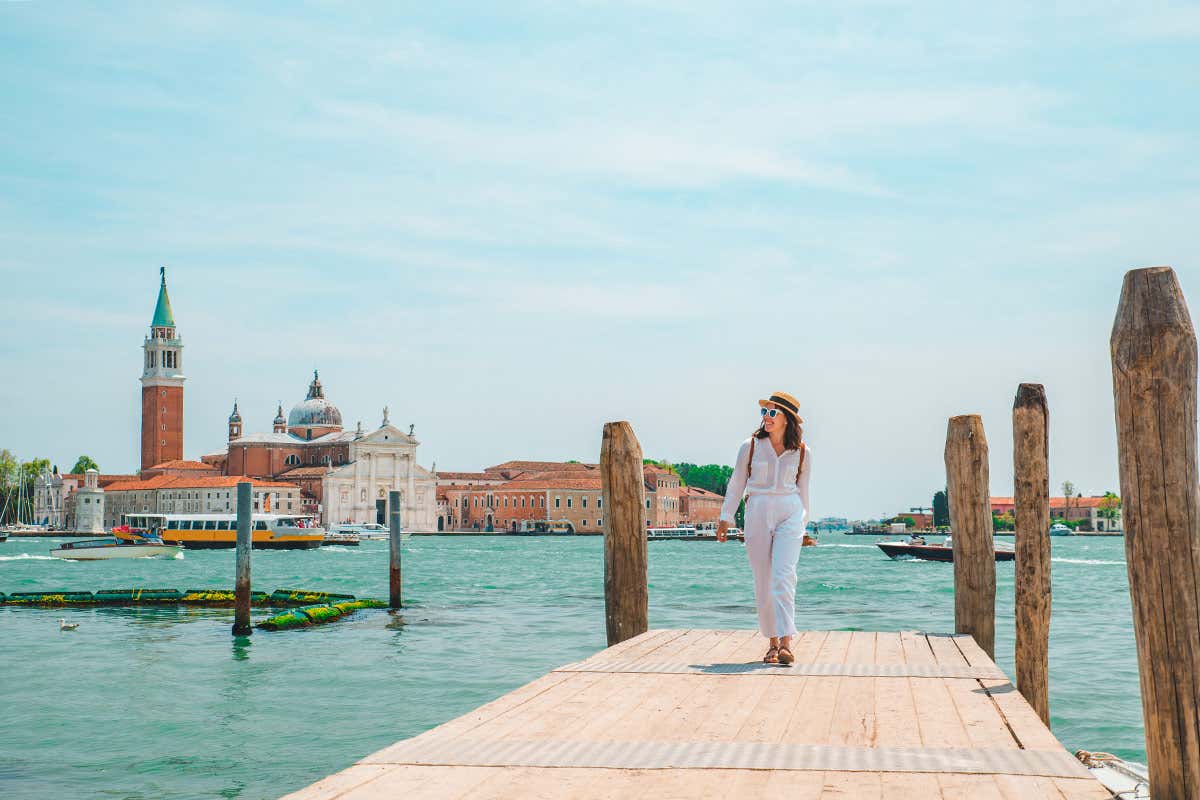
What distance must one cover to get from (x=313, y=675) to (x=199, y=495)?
95.1 metres

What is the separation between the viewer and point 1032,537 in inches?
293

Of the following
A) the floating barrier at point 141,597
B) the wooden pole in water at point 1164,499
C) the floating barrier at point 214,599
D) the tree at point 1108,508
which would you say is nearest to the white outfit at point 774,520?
the wooden pole in water at point 1164,499

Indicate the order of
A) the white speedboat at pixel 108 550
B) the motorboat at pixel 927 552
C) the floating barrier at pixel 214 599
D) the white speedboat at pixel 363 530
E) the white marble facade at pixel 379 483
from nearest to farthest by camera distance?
the floating barrier at pixel 214 599 < the motorboat at pixel 927 552 < the white speedboat at pixel 108 550 < the white speedboat at pixel 363 530 < the white marble facade at pixel 379 483

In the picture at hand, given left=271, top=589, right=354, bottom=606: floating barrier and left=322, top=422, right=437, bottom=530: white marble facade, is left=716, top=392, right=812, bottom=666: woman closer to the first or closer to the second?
left=271, top=589, right=354, bottom=606: floating barrier

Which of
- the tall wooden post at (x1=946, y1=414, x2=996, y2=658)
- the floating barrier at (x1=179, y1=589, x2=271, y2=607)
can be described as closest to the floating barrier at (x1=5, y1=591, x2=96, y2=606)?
the floating barrier at (x1=179, y1=589, x2=271, y2=607)

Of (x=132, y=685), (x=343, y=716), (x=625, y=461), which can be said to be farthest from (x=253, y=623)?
(x=625, y=461)

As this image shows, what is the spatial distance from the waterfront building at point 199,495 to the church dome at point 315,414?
10296 millimetres

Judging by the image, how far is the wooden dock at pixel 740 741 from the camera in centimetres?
372

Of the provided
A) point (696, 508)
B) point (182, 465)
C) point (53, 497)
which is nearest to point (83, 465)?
point (53, 497)

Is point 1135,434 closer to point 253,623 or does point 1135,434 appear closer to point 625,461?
point 625,461

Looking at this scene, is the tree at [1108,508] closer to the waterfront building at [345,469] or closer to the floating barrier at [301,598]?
the waterfront building at [345,469]

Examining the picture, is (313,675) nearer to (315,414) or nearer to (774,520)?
(774,520)

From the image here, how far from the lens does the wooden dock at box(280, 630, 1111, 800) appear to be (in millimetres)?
3721

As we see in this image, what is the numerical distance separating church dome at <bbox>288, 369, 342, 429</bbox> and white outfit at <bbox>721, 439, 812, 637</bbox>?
11658 cm
